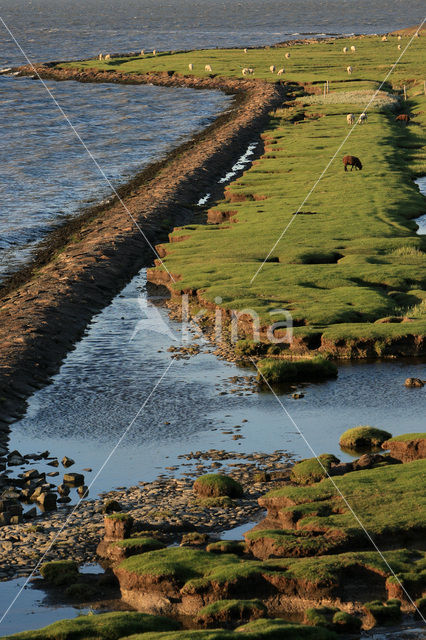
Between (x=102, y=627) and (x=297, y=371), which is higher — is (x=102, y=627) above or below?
above

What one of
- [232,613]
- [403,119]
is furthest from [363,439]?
[403,119]

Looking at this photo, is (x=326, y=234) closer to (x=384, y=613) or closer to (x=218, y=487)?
(x=218, y=487)

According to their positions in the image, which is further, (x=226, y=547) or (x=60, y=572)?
(x=226, y=547)

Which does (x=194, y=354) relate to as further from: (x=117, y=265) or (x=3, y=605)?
(x=3, y=605)

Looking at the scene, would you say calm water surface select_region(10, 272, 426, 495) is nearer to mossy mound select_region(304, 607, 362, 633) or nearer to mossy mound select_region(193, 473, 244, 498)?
mossy mound select_region(193, 473, 244, 498)

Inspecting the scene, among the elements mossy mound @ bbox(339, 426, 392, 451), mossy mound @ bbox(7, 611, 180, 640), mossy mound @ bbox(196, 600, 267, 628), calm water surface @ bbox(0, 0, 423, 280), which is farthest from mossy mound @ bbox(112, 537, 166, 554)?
calm water surface @ bbox(0, 0, 423, 280)

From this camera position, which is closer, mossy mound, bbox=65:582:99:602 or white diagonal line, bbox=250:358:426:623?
white diagonal line, bbox=250:358:426:623
